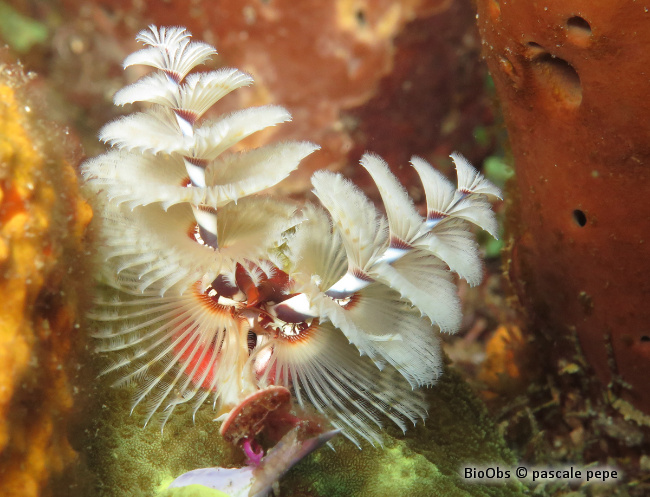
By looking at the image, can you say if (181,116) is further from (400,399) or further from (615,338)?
(615,338)

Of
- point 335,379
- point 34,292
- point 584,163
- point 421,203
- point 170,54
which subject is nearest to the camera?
point 34,292

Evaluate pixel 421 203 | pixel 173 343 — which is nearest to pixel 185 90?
pixel 173 343

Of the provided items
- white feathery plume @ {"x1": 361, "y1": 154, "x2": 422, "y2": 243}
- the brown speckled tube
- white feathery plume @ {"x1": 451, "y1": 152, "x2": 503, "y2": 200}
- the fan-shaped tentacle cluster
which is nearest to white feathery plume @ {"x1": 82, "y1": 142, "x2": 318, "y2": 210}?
the fan-shaped tentacle cluster

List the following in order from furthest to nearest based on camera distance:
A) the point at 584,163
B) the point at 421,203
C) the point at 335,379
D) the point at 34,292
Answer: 1. the point at 421,203
2. the point at 584,163
3. the point at 335,379
4. the point at 34,292

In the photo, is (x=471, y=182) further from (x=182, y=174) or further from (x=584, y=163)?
(x=182, y=174)

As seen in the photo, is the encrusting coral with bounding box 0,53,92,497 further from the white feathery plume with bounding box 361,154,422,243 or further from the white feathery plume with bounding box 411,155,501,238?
the white feathery plume with bounding box 411,155,501,238

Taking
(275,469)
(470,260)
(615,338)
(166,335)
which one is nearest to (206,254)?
(166,335)

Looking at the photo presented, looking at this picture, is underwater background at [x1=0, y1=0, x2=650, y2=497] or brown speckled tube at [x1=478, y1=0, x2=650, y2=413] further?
brown speckled tube at [x1=478, y1=0, x2=650, y2=413]

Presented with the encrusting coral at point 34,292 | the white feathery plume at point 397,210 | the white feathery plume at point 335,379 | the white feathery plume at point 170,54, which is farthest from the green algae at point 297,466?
the white feathery plume at point 170,54
